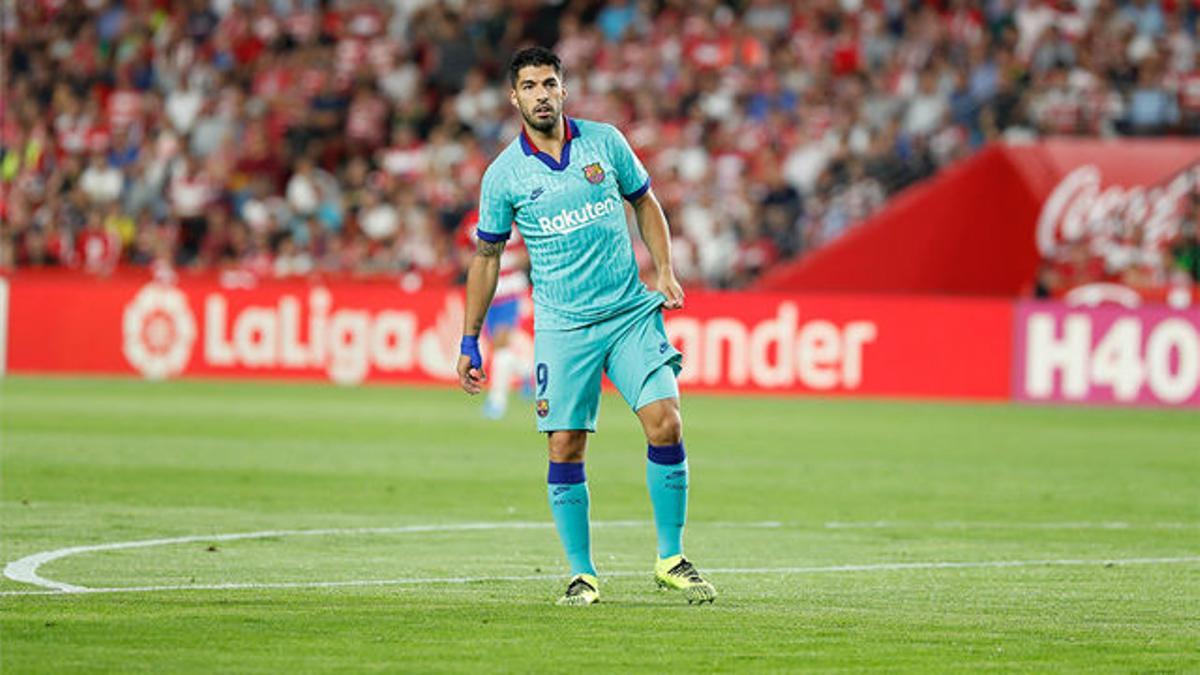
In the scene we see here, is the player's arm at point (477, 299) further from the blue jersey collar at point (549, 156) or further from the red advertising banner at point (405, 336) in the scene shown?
the red advertising banner at point (405, 336)

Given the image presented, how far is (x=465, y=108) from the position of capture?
36.2 m

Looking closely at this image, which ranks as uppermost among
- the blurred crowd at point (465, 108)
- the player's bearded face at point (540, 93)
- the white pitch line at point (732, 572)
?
the blurred crowd at point (465, 108)

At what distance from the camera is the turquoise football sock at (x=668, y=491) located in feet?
33.9

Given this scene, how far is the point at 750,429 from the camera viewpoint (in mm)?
24078

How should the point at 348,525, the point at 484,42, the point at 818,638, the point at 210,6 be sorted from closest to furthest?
the point at 818,638 < the point at 348,525 < the point at 484,42 < the point at 210,6

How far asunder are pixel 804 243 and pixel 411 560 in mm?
20700

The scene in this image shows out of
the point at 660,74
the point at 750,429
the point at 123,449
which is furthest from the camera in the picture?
the point at 660,74

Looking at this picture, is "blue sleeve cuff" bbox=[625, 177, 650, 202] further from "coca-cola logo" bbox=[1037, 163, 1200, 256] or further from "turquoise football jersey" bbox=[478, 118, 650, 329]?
"coca-cola logo" bbox=[1037, 163, 1200, 256]

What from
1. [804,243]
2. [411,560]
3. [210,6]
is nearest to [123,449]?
[411,560]

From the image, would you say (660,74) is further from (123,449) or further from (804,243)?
(123,449)

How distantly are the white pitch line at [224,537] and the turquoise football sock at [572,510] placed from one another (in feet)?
6.70

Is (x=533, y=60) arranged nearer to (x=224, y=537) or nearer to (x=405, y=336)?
(x=224, y=537)

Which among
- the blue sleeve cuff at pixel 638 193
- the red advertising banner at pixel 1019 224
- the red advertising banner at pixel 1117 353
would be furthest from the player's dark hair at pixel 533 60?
the red advertising banner at pixel 1019 224

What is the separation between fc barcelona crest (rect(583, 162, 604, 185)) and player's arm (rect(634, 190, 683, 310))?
24cm
